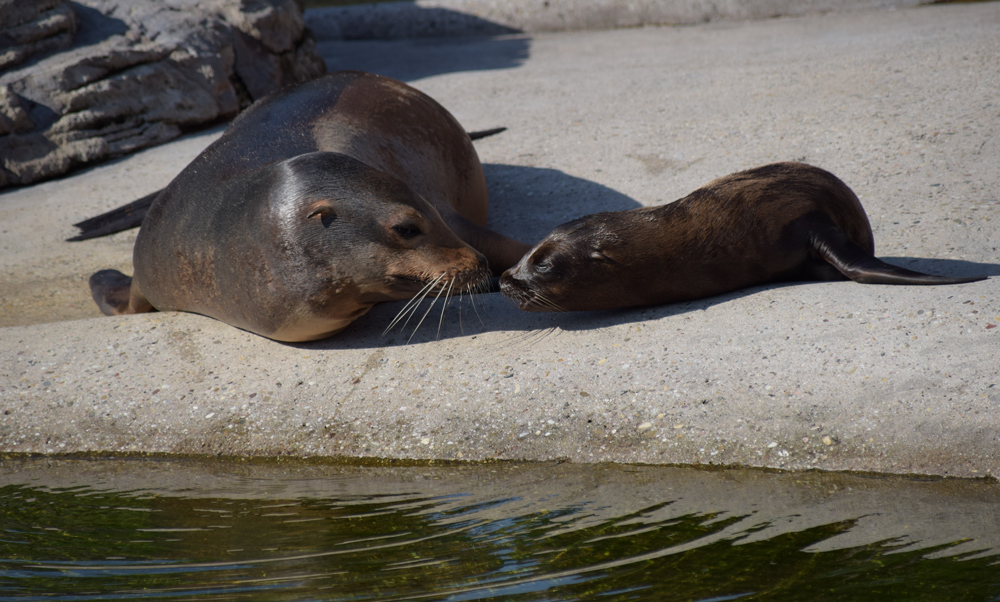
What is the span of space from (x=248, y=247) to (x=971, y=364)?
302 centimetres

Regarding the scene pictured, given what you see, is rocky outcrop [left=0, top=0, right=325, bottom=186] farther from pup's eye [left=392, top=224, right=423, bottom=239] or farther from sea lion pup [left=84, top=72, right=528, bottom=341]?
pup's eye [left=392, top=224, right=423, bottom=239]

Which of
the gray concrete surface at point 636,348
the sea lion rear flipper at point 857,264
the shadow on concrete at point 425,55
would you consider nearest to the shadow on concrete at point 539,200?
the gray concrete surface at point 636,348

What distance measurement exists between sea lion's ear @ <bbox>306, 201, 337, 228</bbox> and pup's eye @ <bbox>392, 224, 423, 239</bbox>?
0.91ft

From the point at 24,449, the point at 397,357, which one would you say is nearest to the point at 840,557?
the point at 397,357

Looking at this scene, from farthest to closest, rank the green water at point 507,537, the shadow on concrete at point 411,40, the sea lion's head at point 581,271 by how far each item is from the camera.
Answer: the shadow on concrete at point 411,40 → the sea lion's head at point 581,271 → the green water at point 507,537

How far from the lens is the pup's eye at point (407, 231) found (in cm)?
401

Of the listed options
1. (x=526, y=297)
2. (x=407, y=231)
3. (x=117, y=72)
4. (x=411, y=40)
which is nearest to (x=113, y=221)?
(x=117, y=72)

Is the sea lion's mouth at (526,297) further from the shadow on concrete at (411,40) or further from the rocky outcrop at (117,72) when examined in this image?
the shadow on concrete at (411,40)

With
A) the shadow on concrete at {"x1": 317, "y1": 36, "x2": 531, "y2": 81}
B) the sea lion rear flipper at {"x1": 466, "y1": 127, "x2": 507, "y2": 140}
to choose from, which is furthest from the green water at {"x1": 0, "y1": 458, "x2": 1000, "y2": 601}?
the shadow on concrete at {"x1": 317, "y1": 36, "x2": 531, "y2": 81}

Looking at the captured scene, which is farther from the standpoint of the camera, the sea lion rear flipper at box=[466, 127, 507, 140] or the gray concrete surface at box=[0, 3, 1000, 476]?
the sea lion rear flipper at box=[466, 127, 507, 140]

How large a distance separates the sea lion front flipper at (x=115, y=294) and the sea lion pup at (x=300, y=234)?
0.03 ft

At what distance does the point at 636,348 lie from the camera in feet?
12.6

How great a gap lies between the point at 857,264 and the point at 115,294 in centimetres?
396

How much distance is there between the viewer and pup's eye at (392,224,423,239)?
4.01 m
